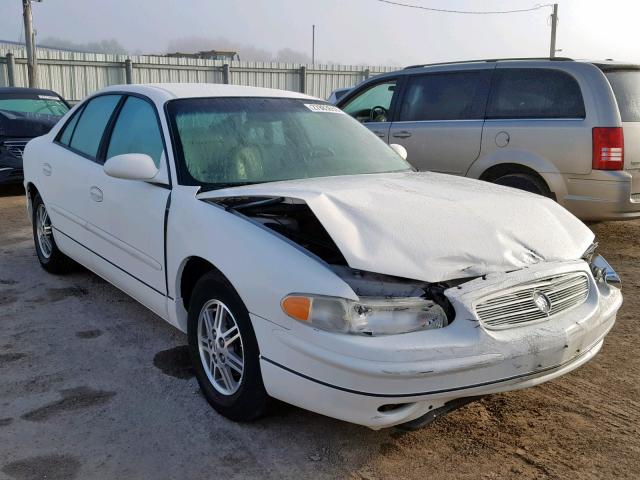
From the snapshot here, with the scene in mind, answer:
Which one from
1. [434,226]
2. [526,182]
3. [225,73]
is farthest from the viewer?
[225,73]

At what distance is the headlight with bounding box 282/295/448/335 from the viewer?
8.35 feet

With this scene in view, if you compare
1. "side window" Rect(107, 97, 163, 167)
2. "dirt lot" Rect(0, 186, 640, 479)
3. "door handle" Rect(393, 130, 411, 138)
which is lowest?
"dirt lot" Rect(0, 186, 640, 479)

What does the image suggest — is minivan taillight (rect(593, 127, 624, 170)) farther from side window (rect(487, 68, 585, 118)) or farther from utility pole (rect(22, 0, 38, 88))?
utility pole (rect(22, 0, 38, 88))

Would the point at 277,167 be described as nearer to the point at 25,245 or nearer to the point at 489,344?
the point at 489,344

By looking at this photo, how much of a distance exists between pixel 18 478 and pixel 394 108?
231 inches

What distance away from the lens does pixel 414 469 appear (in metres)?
2.74

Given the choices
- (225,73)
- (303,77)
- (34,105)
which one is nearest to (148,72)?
(225,73)

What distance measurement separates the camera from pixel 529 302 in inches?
108

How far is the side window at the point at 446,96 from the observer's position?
6781 millimetres

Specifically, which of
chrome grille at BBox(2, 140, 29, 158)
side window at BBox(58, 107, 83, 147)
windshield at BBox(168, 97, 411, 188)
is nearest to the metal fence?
chrome grille at BBox(2, 140, 29, 158)

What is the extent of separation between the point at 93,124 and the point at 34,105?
23.4 ft

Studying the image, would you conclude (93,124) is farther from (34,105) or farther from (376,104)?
(34,105)

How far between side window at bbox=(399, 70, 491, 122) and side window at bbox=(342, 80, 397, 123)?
32cm

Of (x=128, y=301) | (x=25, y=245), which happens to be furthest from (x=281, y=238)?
(x=25, y=245)
